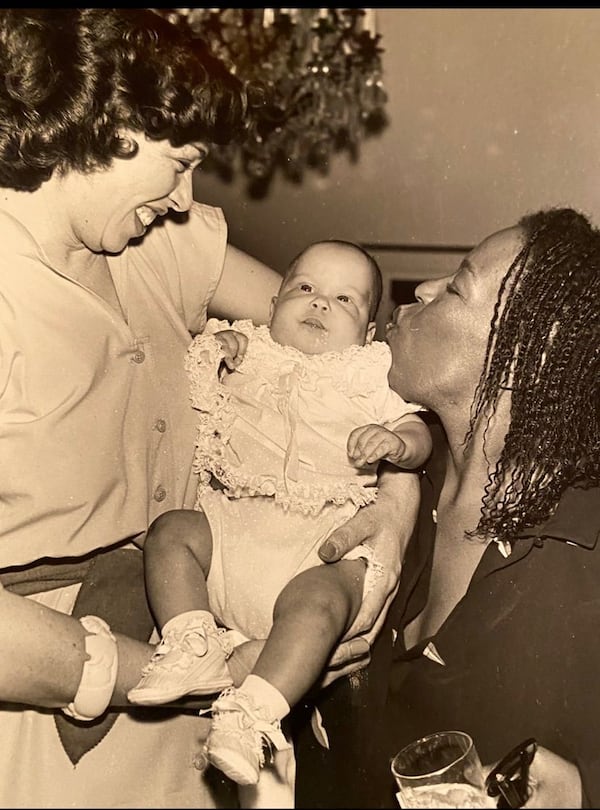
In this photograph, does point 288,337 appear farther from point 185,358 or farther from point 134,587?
point 134,587

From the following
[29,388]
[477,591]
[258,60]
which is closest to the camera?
[29,388]

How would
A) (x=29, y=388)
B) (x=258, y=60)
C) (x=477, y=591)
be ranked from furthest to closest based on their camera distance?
(x=258, y=60), (x=477, y=591), (x=29, y=388)

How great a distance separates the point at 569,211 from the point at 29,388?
0.97 m

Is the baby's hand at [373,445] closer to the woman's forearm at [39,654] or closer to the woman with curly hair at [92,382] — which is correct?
the woman with curly hair at [92,382]

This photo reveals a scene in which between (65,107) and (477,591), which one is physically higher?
(65,107)

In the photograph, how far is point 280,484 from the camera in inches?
59.6

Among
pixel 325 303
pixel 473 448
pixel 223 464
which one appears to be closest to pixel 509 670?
pixel 473 448

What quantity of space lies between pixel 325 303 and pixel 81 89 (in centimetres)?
Result: 53

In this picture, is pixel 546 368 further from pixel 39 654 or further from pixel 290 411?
pixel 39 654

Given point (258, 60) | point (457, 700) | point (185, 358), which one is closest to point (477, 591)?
point (457, 700)

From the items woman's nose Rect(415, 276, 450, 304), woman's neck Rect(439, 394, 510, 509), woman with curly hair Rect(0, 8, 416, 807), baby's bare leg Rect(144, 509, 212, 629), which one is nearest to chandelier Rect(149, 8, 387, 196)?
woman with curly hair Rect(0, 8, 416, 807)

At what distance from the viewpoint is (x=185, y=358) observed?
1616mm

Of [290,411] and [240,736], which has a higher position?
[290,411]

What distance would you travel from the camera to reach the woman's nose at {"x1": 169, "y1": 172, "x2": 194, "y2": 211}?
153 centimetres
